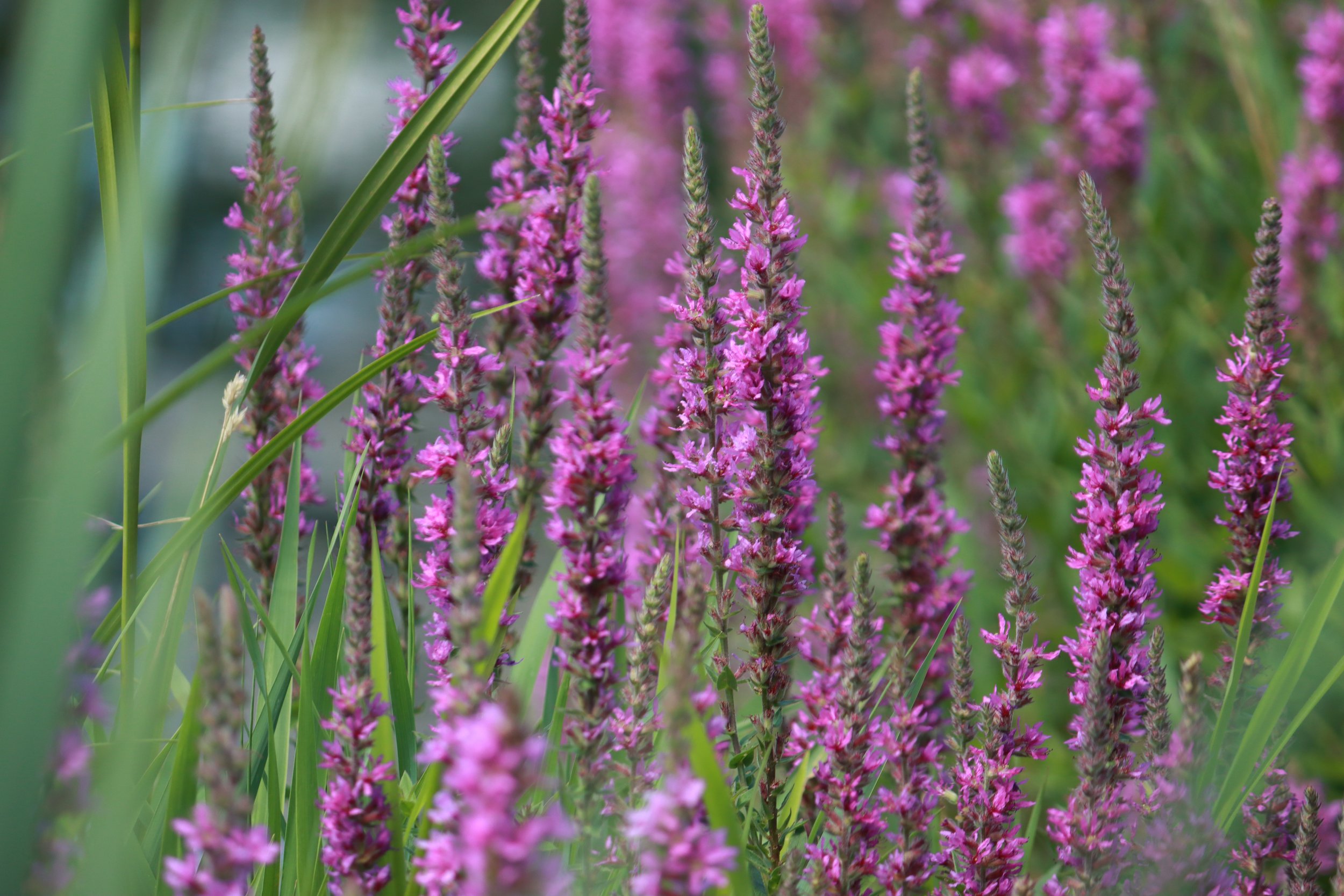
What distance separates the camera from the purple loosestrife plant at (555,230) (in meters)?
1.45

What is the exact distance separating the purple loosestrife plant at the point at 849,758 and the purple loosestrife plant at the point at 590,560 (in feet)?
0.75

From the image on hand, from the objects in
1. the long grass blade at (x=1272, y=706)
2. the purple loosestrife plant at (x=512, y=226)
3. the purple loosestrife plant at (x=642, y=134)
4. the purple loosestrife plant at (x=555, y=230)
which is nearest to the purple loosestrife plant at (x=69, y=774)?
the purple loosestrife plant at (x=555, y=230)

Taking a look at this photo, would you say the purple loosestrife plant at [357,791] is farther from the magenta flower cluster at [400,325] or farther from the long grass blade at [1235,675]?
the long grass blade at [1235,675]

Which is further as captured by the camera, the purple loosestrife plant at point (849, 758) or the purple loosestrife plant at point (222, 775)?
the purple loosestrife plant at point (849, 758)

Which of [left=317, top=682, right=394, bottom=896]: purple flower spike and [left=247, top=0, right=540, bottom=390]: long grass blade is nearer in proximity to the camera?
[left=317, top=682, right=394, bottom=896]: purple flower spike

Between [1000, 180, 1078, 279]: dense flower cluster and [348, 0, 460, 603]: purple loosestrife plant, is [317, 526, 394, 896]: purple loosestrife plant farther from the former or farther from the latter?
[1000, 180, 1078, 279]: dense flower cluster

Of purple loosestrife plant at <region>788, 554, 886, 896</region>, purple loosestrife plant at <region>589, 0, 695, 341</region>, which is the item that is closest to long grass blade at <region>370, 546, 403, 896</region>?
purple loosestrife plant at <region>788, 554, 886, 896</region>

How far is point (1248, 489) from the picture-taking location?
4.21 feet

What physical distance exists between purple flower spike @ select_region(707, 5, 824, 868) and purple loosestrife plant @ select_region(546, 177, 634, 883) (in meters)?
0.14

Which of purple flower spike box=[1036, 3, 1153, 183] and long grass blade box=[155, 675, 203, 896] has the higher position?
purple flower spike box=[1036, 3, 1153, 183]

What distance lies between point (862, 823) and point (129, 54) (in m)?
1.16

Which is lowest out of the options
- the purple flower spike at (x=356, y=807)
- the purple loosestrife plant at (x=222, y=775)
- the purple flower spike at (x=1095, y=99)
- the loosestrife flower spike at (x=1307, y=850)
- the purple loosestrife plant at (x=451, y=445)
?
the loosestrife flower spike at (x=1307, y=850)

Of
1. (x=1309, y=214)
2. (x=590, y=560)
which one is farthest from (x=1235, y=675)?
(x=1309, y=214)

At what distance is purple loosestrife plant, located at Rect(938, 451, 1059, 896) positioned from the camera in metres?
1.13
